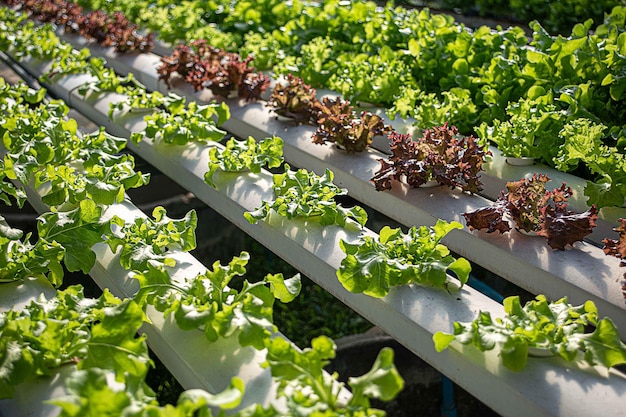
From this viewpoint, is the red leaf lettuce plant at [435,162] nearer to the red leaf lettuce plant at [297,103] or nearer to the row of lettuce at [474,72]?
the row of lettuce at [474,72]

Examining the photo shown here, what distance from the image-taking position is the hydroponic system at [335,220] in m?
2.54

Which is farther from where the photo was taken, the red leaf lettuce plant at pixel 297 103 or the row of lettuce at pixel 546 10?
the row of lettuce at pixel 546 10

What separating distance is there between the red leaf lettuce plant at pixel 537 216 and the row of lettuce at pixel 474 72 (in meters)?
0.39

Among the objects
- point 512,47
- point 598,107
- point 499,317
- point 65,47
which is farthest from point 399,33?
point 499,317

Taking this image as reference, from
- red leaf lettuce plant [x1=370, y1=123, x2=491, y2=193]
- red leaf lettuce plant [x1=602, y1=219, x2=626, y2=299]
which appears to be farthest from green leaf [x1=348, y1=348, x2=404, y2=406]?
red leaf lettuce plant [x1=370, y1=123, x2=491, y2=193]

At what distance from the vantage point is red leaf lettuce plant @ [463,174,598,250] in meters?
3.32

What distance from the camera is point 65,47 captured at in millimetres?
7172

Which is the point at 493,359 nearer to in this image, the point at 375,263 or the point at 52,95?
the point at 375,263

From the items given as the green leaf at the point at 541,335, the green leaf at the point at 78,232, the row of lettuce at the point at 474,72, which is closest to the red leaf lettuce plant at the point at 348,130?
the row of lettuce at the point at 474,72

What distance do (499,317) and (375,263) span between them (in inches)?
22.9

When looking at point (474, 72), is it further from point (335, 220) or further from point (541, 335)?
point (541, 335)

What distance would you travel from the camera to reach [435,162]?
3926 mm

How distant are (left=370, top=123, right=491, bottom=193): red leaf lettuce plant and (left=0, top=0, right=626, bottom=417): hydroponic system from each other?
13 mm

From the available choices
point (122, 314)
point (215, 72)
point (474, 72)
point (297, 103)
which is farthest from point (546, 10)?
point (122, 314)
